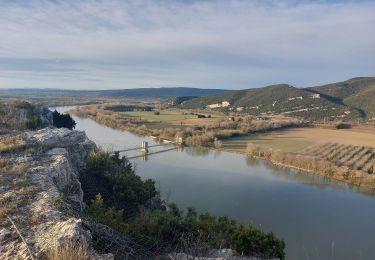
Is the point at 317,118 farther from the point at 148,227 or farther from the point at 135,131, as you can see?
the point at 148,227

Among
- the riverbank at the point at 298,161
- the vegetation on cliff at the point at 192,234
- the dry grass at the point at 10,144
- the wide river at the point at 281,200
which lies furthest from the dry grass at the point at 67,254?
the riverbank at the point at 298,161

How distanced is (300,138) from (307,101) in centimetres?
4226

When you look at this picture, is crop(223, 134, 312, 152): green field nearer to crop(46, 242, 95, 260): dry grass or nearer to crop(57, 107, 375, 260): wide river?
crop(57, 107, 375, 260): wide river

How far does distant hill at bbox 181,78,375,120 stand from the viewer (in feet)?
263

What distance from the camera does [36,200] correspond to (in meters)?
7.59

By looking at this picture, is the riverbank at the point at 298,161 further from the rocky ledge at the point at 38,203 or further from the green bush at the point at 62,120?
the rocky ledge at the point at 38,203

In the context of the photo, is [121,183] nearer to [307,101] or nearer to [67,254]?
[67,254]

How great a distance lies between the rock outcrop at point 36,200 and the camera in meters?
5.64

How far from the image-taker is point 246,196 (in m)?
24.7

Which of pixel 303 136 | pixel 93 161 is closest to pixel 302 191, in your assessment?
pixel 93 161

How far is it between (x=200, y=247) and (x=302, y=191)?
68.3ft

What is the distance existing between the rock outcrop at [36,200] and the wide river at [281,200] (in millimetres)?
9878

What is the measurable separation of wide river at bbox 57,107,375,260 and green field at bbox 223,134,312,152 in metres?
6.69

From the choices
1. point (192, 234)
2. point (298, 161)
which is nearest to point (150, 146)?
point (298, 161)
